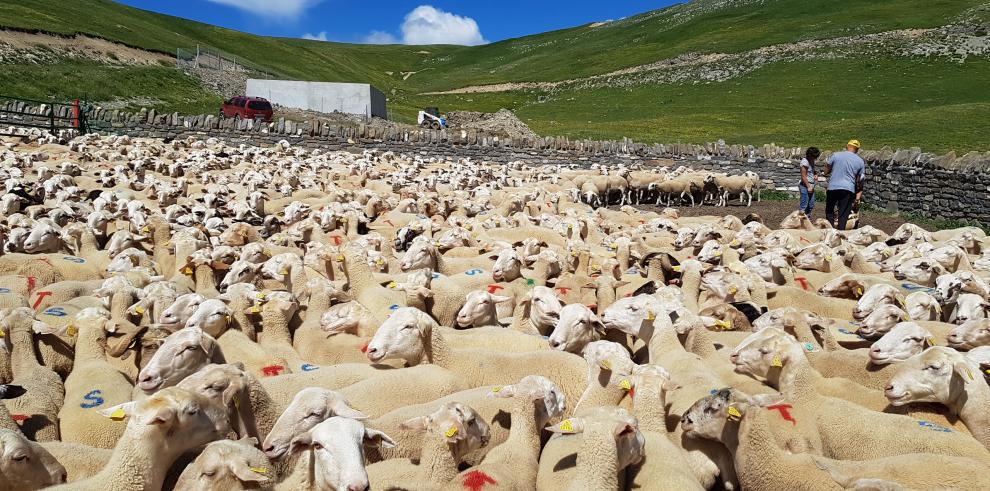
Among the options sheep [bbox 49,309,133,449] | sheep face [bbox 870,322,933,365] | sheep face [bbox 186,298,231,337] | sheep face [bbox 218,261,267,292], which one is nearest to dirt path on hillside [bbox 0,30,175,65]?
sheep face [bbox 218,261,267,292]

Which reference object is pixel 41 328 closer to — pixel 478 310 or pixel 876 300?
pixel 478 310

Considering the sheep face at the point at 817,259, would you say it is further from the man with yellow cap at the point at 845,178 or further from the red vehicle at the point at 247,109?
the red vehicle at the point at 247,109

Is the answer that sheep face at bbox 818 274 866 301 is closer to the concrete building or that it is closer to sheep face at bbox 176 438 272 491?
sheep face at bbox 176 438 272 491

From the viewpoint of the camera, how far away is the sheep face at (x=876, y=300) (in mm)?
7305

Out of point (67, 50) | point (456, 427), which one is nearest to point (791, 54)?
point (67, 50)

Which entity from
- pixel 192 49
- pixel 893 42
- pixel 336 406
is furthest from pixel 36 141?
pixel 893 42

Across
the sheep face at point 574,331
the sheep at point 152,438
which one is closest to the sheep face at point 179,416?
the sheep at point 152,438

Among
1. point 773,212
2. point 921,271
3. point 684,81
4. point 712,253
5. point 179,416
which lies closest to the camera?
point 179,416

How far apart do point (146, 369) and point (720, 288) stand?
5.99 m

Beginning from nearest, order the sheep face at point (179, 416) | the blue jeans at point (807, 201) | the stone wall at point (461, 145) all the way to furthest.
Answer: the sheep face at point (179, 416) < the blue jeans at point (807, 201) < the stone wall at point (461, 145)

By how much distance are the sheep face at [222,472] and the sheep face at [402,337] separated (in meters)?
1.99

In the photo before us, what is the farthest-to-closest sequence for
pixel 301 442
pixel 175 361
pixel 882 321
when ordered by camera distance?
pixel 882 321
pixel 175 361
pixel 301 442

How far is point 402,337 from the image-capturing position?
5.71 m

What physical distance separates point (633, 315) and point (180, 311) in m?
4.15
